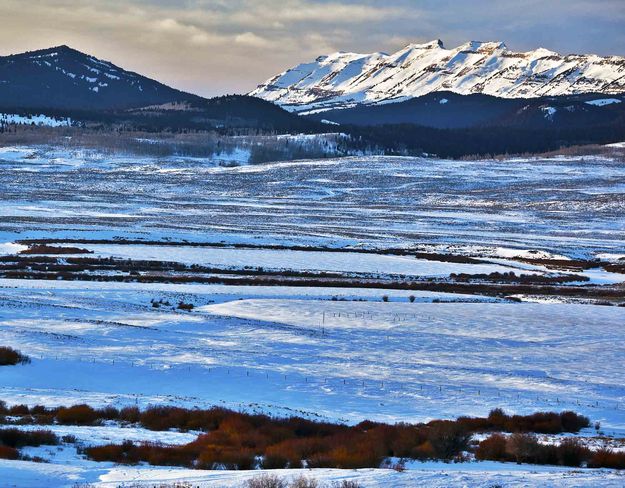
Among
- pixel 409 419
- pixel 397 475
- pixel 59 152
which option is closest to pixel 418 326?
pixel 409 419

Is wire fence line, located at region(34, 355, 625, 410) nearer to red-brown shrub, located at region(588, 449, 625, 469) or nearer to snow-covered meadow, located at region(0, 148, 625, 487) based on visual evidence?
snow-covered meadow, located at region(0, 148, 625, 487)

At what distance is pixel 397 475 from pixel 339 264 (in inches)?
1662

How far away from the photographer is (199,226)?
7744 cm

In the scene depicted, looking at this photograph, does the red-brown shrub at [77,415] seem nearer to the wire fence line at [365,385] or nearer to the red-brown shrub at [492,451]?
the wire fence line at [365,385]

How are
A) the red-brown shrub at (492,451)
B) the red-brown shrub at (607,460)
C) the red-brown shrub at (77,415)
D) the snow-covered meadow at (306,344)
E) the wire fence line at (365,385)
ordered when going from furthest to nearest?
the wire fence line at (365,385)
the red-brown shrub at (77,415)
the snow-covered meadow at (306,344)
the red-brown shrub at (492,451)
the red-brown shrub at (607,460)

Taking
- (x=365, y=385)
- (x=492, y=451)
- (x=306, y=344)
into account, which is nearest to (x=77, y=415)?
(x=365, y=385)

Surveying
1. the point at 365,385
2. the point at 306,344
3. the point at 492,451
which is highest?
the point at 492,451

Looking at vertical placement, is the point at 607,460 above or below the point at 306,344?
above

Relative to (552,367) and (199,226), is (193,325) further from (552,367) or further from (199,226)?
(199,226)

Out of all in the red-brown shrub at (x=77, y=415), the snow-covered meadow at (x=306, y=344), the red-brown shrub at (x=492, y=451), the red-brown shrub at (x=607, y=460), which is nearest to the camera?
the red-brown shrub at (x=607, y=460)

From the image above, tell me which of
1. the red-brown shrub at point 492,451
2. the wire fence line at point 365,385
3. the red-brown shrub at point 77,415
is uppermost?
the red-brown shrub at point 492,451

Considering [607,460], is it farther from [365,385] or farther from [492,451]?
[365,385]

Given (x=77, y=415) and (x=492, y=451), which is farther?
(x=77, y=415)

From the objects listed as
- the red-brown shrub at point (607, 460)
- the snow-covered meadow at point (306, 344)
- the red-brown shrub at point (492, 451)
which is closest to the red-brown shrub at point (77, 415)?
the snow-covered meadow at point (306, 344)
